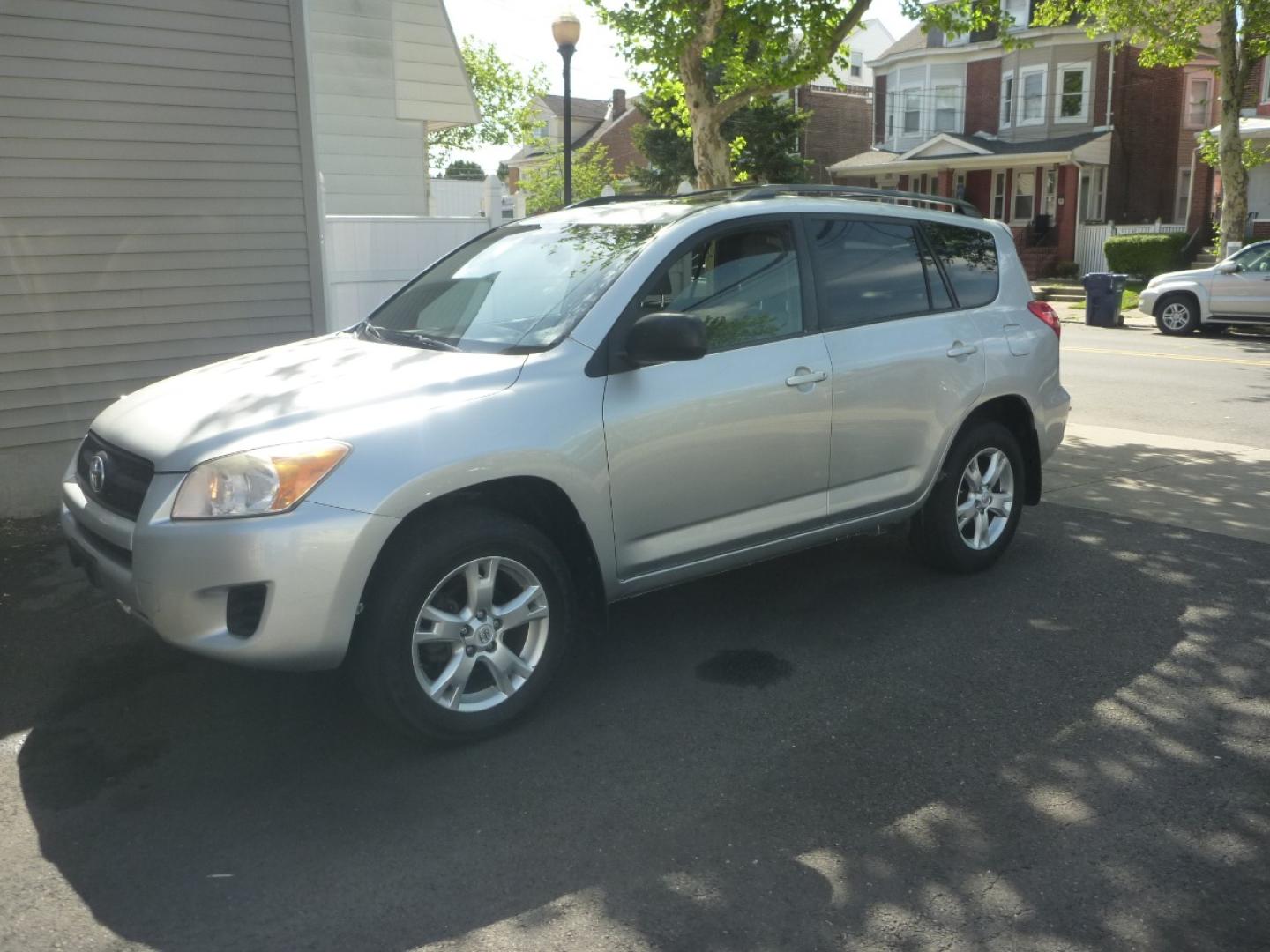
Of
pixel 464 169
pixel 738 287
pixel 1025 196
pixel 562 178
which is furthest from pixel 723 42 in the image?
pixel 464 169

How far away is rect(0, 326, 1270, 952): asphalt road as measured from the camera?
315 centimetres

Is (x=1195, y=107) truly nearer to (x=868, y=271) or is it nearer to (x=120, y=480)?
(x=868, y=271)

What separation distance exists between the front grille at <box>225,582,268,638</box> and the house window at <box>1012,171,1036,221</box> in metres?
35.1

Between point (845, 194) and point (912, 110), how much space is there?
36109mm

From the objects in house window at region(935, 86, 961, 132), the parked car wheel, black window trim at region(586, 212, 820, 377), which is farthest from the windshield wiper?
house window at region(935, 86, 961, 132)

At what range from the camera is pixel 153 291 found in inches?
302

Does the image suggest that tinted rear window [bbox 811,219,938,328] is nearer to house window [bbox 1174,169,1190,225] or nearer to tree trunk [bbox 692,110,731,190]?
tree trunk [bbox 692,110,731,190]

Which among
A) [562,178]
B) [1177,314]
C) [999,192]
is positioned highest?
[562,178]

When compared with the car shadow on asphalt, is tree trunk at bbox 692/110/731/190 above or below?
above

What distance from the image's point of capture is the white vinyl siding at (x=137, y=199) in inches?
282

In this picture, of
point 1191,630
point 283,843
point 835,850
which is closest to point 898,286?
point 1191,630

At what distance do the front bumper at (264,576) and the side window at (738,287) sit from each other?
5.13ft

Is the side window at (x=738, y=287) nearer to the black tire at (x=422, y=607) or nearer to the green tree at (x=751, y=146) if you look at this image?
the black tire at (x=422, y=607)

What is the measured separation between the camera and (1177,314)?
19.3m
